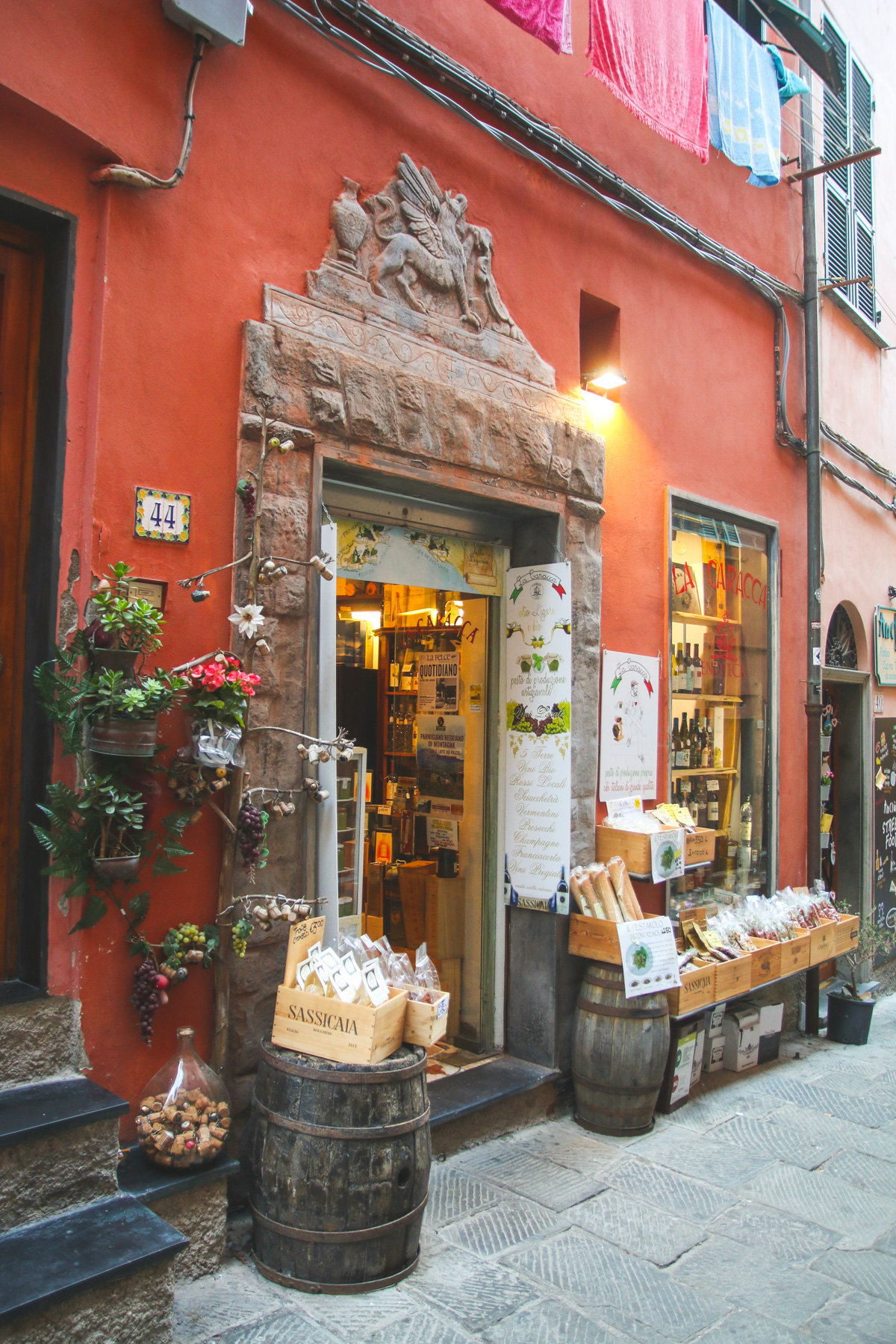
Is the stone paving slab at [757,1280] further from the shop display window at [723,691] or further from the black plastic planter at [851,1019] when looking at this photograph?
the black plastic planter at [851,1019]

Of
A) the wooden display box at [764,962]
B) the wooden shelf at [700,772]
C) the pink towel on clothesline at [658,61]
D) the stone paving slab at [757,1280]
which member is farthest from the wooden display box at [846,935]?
the pink towel on clothesline at [658,61]

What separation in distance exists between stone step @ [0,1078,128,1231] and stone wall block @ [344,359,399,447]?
102 inches

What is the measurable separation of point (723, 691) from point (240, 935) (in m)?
4.20

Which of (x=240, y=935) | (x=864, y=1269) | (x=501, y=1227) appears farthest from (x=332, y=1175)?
(x=864, y=1269)

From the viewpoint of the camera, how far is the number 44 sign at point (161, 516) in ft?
10.7

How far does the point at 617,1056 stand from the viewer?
455cm

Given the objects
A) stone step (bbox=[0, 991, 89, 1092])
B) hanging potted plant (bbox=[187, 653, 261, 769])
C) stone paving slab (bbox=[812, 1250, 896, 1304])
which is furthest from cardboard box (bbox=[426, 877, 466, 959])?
stone step (bbox=[0, 991, 89, 1092])

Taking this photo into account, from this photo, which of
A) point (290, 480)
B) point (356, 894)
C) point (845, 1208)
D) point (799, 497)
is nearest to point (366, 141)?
point (290, 480)

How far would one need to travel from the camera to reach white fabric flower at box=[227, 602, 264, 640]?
332 cm

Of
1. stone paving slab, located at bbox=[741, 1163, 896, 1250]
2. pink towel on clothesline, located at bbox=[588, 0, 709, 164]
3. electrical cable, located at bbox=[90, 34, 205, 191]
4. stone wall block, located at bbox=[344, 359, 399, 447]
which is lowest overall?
stone paving slab, located at bbox=[741, 1163, 896, 1250]

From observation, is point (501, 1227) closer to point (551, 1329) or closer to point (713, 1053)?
point (551, 1329)

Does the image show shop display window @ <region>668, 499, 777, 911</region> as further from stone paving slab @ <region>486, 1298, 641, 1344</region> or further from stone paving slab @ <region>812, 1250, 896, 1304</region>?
Result: stone paving slab @ <region>486, 1298, 641, 1344</region>

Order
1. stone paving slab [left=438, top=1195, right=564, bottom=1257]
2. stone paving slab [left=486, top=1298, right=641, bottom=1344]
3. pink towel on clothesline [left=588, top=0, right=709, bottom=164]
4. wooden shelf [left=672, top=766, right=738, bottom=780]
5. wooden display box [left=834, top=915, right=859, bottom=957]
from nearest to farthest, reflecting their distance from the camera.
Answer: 1. stone paving slab [left=486, top=1298, right=641, bottom=1344]
2. stone paving slab [left=438, top=1195, right=564, bottom=1257]
3. pink towel on clothesline [left=588, top=0, right=709, bottom=164]
4. wooden shelf [left=672, top=766, right=738, bottom=780]
5. wooden display box [left=834, top=915, right=859, bottom=957]

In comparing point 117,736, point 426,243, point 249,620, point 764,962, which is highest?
point 426,243
